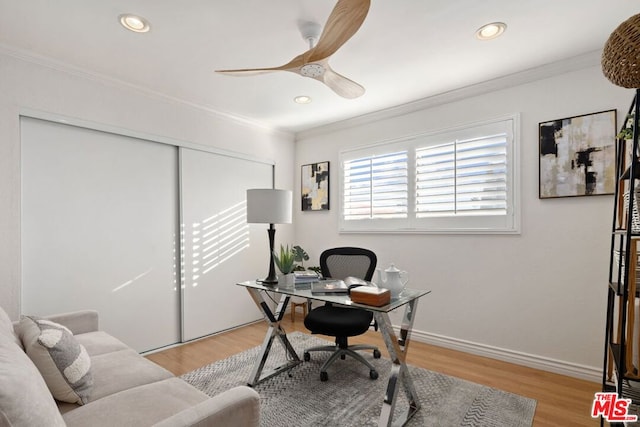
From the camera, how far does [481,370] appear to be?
105 inches

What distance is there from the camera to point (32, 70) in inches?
95.4

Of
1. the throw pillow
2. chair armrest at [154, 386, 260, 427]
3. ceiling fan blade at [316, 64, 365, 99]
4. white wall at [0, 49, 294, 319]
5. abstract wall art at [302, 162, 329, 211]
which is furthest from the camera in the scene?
abstract wall art at [302, 162, 329, 211]

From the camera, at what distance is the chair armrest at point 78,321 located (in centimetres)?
213

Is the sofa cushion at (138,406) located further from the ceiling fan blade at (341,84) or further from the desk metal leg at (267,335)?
the ceiling fan blade at (341,84)

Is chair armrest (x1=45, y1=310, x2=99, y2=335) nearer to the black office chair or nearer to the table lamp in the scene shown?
the table lamp

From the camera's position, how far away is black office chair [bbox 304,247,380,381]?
244 cm

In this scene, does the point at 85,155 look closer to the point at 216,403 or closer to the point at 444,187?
the point at 216,403

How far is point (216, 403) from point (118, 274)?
2185 mm

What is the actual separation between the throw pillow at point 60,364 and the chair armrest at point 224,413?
596 millimetres

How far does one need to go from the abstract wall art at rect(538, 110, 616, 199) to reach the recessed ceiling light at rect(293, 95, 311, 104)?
209 centimetres

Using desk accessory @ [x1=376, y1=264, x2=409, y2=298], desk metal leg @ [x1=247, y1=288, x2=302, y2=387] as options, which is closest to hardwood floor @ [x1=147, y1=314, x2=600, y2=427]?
desk metal leg @ [x1=247, y1=288, x2=302, y2=387]

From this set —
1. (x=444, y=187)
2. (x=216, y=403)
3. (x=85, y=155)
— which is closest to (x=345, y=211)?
(x=444, y=187)

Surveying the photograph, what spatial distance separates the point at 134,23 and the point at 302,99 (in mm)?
1611

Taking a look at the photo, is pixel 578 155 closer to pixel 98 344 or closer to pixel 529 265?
pixel 529 265
